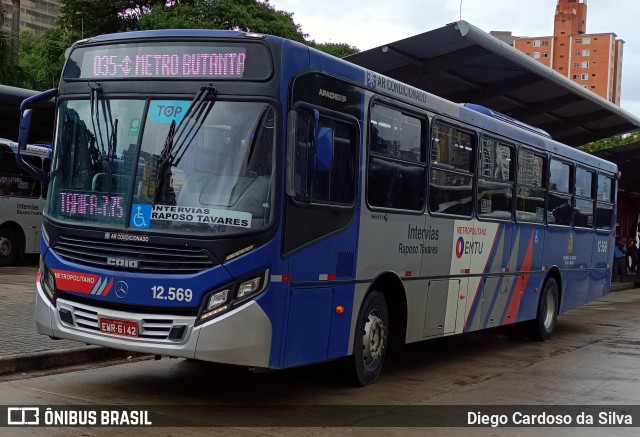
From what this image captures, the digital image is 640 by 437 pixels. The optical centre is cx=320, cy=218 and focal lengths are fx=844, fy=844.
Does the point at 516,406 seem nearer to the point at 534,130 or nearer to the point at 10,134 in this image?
the point at 534,130

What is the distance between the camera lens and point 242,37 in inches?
285

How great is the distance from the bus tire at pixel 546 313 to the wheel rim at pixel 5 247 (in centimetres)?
1273

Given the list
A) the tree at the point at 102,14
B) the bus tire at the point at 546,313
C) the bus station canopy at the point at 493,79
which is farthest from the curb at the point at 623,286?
the tree at the point at 102,14

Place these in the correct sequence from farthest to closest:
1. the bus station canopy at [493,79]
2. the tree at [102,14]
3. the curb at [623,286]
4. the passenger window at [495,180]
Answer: the tree at [102,14] → the curb at [623,286] → the bus station canopy at [493,79] → the passenger window at [495,180]

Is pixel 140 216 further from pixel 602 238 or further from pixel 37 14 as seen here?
pixel 37 14

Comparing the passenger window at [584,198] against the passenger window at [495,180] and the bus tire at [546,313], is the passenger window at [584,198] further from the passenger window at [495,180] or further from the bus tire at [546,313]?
the passenger window at [495,180]

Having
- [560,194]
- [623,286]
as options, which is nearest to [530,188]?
[560,194]

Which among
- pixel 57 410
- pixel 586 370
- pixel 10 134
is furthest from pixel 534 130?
pixel 10 134

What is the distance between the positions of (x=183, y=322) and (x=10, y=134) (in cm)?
1992

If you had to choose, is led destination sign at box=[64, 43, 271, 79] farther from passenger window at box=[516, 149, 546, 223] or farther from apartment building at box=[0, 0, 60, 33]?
apartment building at box=[0, 0, 60, 33]

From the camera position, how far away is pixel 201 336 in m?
6.81

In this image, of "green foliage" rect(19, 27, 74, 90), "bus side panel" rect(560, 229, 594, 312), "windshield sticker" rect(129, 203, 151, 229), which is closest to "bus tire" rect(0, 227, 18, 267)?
"bus side panel" rect(560, 229, 594, 312)

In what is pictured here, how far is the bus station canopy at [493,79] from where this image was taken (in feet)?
51.2

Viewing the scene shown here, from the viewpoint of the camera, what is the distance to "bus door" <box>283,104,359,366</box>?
7254mm
